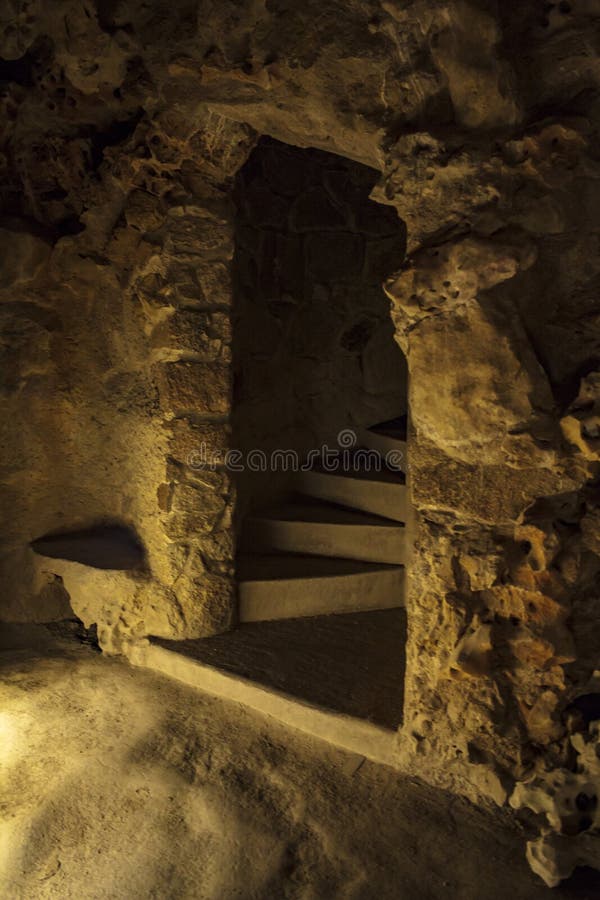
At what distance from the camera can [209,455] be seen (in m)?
3.36

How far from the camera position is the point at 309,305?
15.3 feet

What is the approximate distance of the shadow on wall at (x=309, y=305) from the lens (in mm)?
4348

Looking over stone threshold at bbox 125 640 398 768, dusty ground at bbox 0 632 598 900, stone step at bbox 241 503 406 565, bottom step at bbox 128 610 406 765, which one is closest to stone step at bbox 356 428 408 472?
stone step at bbox 241 503 406 565

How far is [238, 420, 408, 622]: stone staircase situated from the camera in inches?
144

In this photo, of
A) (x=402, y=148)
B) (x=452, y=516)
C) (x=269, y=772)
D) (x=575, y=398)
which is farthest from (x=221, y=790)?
(x=402, y=148)

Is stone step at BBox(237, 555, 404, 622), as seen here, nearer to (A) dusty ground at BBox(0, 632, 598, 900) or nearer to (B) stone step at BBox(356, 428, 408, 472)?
(A) dusty ground at BBox(0, 632, 598, 900)

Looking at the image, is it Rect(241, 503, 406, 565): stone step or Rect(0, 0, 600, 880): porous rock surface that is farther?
Rect(241, 503, 406, 565): stone step

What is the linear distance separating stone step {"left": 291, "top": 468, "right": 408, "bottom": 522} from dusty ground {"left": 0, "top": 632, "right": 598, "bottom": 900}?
5.17ft

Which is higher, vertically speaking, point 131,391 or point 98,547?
point 131,391

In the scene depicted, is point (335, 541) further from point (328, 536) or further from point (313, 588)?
point (313, 588)

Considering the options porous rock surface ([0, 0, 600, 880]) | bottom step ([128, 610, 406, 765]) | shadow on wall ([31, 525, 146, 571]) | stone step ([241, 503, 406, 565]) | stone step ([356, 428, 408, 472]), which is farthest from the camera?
stone step ([356, 428, 408, 472])

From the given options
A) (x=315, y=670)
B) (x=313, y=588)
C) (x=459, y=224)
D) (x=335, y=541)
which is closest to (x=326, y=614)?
(x=313, y=588)

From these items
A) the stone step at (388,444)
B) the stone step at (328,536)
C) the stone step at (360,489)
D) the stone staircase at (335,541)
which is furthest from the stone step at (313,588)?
the stone step at (388,444)

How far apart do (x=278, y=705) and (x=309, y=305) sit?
102 inches
